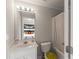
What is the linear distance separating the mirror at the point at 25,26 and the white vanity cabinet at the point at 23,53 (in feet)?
2.59

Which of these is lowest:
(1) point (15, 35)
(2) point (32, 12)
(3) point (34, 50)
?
(3) point (34, 50)

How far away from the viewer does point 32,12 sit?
3.15 metres

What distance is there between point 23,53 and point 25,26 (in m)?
1.11

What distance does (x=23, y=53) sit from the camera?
2.12m

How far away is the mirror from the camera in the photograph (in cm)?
286

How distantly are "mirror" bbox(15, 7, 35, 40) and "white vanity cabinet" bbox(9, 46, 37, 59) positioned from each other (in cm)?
79

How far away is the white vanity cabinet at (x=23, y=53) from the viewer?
6.50ft

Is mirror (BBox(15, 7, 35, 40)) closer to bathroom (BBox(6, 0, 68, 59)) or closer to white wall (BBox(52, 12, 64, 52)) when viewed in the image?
bathroom (BBox(6, 0, 68, 59))

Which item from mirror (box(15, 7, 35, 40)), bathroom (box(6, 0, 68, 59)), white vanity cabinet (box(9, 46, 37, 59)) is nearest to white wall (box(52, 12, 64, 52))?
bathroom (box(6, 0, 68, 59))

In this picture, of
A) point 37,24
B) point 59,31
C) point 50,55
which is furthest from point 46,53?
point 37,24

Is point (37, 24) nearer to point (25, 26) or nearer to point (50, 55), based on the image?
point (25, 26)
